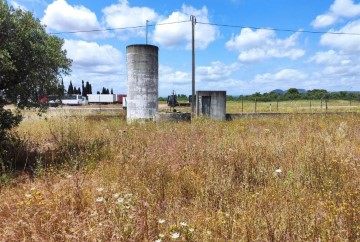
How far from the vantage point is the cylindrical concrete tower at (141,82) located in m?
15.9

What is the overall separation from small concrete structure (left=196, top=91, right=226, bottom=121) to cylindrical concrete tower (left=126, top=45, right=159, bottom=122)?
12.0 ft

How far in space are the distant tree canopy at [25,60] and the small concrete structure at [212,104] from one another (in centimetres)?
1220

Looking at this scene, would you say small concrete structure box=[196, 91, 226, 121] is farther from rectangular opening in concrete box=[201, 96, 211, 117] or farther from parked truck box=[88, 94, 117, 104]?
parked truck box=[88, 94, 117, 104]

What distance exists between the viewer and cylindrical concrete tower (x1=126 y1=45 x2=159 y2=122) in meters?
15.9

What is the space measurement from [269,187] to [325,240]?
1601 mm

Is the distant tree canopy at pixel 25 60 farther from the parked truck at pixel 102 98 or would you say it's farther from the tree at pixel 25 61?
the parked truck at pixel 102 98

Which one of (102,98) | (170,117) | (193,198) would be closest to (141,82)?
(170,117)

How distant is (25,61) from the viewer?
6332 mm

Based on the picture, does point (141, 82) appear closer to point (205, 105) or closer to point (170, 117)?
point (170, 117)

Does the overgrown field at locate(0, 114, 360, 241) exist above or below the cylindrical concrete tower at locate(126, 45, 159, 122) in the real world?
below

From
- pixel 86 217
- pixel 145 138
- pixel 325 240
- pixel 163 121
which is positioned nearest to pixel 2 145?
pixel 145 138

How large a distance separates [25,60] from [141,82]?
9.69 meters

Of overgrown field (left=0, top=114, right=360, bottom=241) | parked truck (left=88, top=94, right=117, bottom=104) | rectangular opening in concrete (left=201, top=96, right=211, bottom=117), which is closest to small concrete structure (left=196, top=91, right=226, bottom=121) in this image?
rectangular opening in concrete (left=201, top=96, right=211, bottom=117)

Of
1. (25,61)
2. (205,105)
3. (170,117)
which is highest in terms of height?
(25,61)
